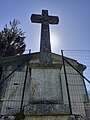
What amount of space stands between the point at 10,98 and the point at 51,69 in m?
4.37

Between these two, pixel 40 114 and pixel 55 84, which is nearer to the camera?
pixel 40 114

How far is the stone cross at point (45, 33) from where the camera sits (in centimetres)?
432

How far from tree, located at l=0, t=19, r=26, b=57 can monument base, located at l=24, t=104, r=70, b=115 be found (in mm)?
9968

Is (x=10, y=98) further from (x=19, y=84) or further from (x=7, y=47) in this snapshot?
(x=7, y=47)

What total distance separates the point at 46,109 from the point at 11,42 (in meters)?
11.6

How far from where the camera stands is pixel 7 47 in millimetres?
13430

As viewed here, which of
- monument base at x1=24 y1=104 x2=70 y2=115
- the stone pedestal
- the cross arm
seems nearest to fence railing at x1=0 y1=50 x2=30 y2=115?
the cross arm

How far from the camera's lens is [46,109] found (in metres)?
3.32

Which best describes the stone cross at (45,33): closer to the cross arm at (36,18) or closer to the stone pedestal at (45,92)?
the cross arm at (36,18)

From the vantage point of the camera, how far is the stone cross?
432 cm

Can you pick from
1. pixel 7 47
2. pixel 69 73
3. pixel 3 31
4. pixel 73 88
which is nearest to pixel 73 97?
pixel 73 88

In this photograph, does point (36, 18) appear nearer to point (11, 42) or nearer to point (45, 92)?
point (45, 92)

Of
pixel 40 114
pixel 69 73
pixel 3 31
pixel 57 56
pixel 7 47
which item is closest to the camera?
pixel 40 114

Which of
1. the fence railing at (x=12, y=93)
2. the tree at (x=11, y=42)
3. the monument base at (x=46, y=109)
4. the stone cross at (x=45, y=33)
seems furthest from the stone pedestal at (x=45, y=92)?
the tree at (x=11, y=42)
